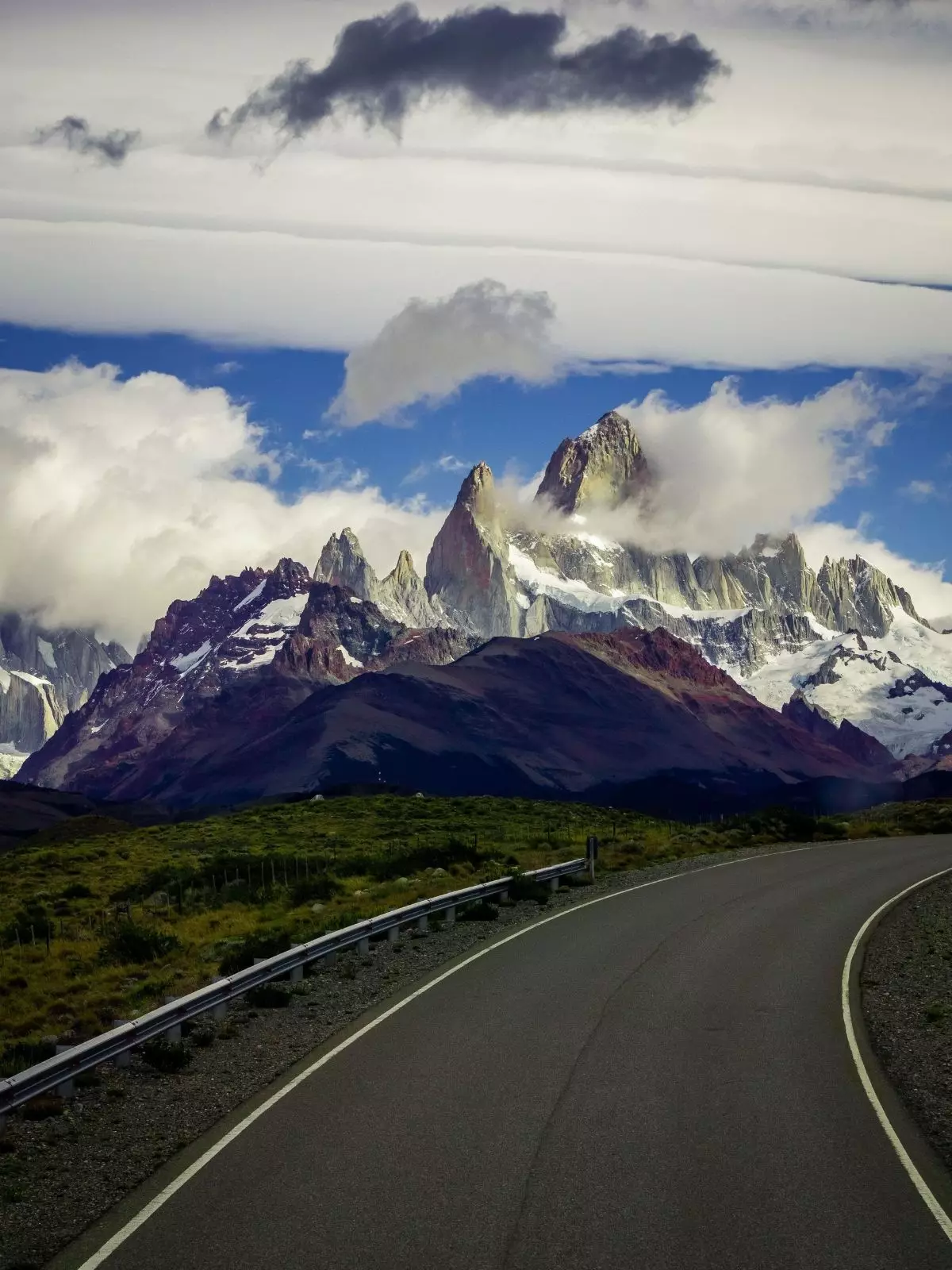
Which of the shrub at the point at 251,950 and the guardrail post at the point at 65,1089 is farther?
the shrub at the point at 251,950

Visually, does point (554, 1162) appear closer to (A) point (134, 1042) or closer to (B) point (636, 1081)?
(B) point (636, 1081)

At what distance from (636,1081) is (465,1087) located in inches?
76.5

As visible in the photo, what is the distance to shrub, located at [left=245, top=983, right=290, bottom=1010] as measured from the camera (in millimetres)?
20297

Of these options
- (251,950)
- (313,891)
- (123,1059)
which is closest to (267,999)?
(251,950)

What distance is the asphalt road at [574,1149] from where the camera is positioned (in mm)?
10016

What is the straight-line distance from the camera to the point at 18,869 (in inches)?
2277

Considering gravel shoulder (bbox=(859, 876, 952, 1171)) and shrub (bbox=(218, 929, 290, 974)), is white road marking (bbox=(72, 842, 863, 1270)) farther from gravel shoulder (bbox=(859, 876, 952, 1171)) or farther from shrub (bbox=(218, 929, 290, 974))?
shrub (bbox=(218, 929, 290, 974))

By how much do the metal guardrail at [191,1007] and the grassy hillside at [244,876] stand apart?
3.85ft

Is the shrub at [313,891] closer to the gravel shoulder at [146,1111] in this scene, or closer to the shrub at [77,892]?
the shrub at [77,892]

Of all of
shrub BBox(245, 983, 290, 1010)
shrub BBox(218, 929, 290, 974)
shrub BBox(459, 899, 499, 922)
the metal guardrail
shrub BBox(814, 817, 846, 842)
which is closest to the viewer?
the metal guardrail

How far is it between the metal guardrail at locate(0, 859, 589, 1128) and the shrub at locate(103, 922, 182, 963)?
15.0 ft

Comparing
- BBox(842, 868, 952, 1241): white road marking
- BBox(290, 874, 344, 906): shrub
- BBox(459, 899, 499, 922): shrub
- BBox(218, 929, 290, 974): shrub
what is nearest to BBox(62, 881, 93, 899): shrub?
BBox(290, 874, 344, 906): shrub

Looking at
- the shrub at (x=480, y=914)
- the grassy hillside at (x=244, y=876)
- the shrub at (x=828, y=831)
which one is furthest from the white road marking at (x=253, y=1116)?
the shrub at (x=828, y=831)

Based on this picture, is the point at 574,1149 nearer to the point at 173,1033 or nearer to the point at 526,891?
the point at 173,1033
